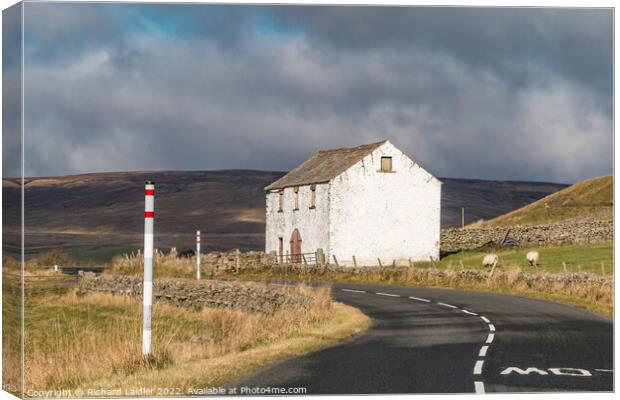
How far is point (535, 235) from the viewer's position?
68.4m

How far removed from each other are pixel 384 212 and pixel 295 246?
6820mm

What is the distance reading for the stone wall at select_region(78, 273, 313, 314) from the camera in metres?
28.7

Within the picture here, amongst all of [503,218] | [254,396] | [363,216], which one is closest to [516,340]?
[254,396]

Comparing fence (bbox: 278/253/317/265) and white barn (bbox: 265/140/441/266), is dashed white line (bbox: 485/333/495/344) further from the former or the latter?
fence (bbox: 278/253/317/265)

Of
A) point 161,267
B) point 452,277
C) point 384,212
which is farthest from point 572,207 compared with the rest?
point 161,267

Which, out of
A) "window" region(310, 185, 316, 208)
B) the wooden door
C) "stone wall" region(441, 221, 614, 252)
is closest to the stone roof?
"window" region(310, 185, 316, 208)

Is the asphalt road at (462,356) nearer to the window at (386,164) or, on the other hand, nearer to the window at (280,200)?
the window at (386,164)

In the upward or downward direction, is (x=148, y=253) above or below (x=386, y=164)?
below

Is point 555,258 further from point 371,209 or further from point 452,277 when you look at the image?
point 452,277

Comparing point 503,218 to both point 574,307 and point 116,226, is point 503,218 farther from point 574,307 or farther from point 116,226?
point 116,226

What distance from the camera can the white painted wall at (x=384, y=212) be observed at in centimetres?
5594

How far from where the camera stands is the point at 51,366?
14523 mm

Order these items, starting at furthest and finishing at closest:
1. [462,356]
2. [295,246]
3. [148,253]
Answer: [295,246] < [462,356] < [148,253]

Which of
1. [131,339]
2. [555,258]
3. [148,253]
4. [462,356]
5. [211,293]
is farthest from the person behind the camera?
[555,258]
